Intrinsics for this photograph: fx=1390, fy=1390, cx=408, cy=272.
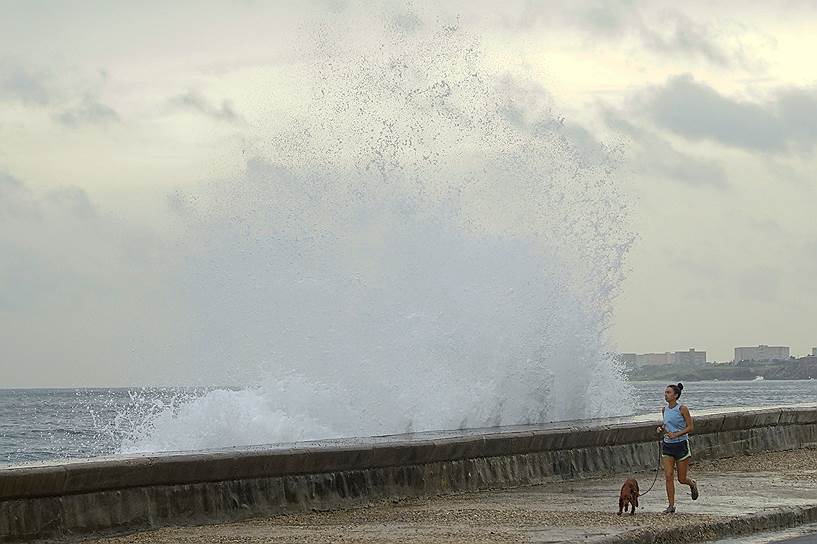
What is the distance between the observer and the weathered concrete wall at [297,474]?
9.86 metres

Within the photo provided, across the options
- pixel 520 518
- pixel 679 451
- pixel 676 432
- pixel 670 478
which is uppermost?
pixel 676 432

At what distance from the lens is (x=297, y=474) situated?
38.5 feet

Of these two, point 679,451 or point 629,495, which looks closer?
point 629,495

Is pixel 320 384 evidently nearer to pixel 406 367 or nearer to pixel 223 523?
pixel 406 367

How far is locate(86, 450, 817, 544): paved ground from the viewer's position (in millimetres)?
10023

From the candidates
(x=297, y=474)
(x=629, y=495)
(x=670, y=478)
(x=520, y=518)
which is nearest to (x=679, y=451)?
(x=670, y=478)

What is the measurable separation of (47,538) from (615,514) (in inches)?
183

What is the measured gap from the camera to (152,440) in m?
17.8

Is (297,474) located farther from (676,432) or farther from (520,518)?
(676,432)

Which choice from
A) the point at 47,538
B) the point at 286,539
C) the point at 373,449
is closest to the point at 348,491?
the point at 373,449

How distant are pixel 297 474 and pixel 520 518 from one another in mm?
1931

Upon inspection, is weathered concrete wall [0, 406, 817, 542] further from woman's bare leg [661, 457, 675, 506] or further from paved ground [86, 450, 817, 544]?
woman's bare leg [661, 457, 675, 506]

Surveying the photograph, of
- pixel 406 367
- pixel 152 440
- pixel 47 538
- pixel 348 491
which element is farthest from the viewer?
pixel 406 367

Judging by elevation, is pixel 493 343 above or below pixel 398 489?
above
